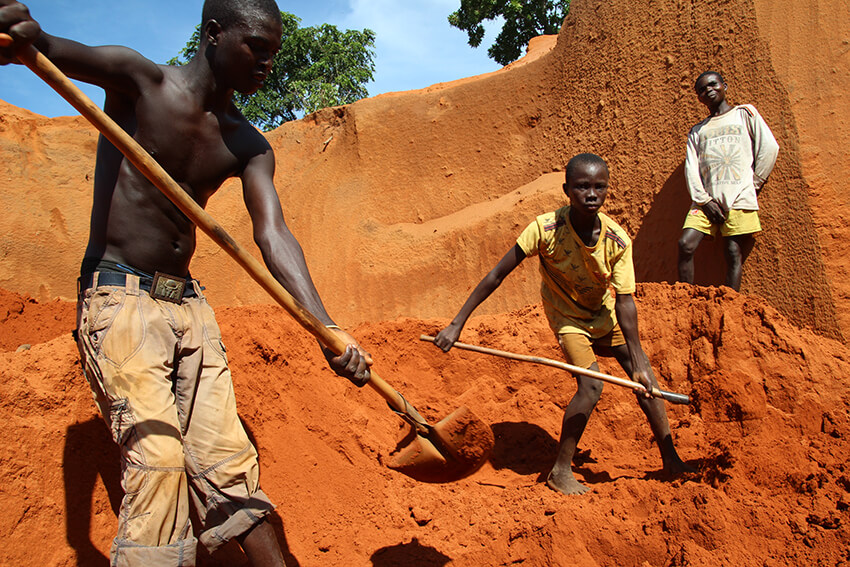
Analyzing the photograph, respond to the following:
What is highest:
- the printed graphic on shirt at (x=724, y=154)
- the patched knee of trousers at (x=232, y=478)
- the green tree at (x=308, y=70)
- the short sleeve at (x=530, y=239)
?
the green tree at (x=308, y=70)

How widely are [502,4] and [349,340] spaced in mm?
19487

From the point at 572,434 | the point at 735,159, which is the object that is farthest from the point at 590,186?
the point at 735,159

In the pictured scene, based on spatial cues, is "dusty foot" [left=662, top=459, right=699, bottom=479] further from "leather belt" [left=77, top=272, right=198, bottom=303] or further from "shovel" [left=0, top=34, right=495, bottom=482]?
"leather belt" [left=77, top=272, right=198, bottom=303]

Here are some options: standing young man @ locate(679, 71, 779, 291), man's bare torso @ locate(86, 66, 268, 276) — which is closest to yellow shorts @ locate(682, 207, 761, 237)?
standing young man @ locate(679, 71, 779, 291)

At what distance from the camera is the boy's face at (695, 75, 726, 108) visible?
4805 millimetres

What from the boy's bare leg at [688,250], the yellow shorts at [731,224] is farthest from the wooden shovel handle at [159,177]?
the yellow shorts at [731,224]

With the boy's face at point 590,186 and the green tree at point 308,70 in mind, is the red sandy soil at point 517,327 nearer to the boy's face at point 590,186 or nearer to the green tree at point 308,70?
the boy's face at point 590,186

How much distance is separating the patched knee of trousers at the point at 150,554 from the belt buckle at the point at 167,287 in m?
0.82

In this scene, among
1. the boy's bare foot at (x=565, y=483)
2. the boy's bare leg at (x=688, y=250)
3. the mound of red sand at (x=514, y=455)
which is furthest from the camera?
the boy's bare leg at (x=688, y=250)

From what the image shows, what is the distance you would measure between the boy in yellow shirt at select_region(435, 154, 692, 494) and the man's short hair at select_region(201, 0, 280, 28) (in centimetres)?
174

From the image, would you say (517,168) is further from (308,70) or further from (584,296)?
(308,70)

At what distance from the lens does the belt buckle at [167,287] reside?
2154 millimetres

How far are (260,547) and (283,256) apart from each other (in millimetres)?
1029

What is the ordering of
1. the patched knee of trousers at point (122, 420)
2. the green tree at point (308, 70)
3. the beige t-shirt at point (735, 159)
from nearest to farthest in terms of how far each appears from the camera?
the patched knee of trousers at point (122, 420)
the beige t-shirt at point (735, 159)
the green tree at point (308, 70)
